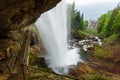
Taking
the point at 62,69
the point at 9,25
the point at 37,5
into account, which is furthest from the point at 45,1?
the point at 62,69

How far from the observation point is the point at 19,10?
8.84m

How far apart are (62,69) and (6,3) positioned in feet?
54.3

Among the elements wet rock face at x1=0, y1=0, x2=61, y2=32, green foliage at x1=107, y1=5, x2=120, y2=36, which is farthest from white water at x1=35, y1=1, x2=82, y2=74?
green foliage at x1=107, y1=5, x2=120, y2=36

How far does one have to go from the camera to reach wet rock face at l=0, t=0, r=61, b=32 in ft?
25.7

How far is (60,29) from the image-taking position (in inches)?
1391

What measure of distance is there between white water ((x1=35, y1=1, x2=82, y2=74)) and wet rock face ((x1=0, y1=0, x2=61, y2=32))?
1275 centimetres

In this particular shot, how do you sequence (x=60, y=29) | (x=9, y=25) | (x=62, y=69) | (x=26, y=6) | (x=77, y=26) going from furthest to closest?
(x=77, y=26) → (x=60, y=29) → (x=62, y=69) → (x=9, y=25) → (x=26, y=6)

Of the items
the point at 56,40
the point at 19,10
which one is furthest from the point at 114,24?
the point at 19,10

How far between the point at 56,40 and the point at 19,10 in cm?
2296

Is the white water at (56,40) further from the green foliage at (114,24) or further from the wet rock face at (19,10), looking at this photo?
the green foliage at (114,24)

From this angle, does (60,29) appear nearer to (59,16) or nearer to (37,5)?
(59,16)

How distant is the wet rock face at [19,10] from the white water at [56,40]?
1275cm

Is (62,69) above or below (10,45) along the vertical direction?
below

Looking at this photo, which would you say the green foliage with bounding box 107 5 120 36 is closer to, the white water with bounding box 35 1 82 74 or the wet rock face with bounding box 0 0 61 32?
the white water with bounding box 35 1 82 74
